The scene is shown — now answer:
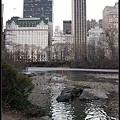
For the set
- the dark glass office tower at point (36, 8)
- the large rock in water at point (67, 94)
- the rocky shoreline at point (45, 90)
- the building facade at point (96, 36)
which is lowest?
the rocky shoreline at point (45, 90)

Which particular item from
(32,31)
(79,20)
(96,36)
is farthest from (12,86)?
(79,20)

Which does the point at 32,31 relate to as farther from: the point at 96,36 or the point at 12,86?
the point at 12,86

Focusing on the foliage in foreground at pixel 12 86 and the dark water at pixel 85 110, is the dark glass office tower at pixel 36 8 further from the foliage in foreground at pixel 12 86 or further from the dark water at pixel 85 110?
the foliage in foreground at pixel 12 86

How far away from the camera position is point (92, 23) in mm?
107625

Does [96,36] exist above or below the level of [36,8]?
below

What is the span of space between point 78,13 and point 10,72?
9171 cm

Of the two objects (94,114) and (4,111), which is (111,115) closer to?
(94,114)

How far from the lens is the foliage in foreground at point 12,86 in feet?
17.7

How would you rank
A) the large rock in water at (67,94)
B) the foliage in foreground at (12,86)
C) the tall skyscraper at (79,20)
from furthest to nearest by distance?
1. the tall skyscraper at (79,20)
2. the large rock in water at (67,94)
3. the foliage in foreground at (12,86)

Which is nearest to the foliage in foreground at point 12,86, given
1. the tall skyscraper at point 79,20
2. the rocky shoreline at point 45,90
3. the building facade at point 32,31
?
the rocky shoreline at point 45,90

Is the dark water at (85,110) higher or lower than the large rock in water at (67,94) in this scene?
lower

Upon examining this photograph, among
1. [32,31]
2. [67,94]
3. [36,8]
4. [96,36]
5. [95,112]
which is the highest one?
[36,8]

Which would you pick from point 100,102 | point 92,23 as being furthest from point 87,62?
point 92,23

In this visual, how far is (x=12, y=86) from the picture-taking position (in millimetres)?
5645
